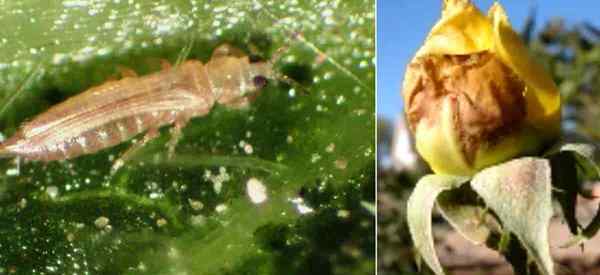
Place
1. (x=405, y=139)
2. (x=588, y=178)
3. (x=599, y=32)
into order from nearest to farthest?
(x=588, y=178) < (x=599, y=32) < (x=405, y=139)

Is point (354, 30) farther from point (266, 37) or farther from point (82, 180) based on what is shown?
point (82, 180)

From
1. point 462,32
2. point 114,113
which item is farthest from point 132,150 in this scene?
point 462,32

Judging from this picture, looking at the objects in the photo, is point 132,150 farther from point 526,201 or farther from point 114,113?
point 526,201

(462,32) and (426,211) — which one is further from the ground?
(462,32)

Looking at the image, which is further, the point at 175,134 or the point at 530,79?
the point at 175,134

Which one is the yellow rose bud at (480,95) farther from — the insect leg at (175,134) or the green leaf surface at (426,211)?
the insect leg at (175,134)

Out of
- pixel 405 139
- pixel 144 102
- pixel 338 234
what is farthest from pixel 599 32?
pixel 144 102

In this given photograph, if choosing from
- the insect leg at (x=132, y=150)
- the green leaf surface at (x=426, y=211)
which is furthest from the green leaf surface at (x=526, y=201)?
the insect leg at (x=132, y=150)
